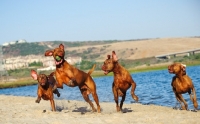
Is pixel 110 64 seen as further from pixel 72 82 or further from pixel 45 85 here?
pixel 45 85

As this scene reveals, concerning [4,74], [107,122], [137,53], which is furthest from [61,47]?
[137,53]

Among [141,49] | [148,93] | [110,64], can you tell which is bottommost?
[141,49]

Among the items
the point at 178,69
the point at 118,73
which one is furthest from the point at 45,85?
the point at 178,69

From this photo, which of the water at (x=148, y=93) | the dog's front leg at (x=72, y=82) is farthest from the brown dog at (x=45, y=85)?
the water at (x=148, y=93)

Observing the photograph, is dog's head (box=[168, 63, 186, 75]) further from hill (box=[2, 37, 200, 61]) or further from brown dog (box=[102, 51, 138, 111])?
hill (box=[2, 37, 200, 61])

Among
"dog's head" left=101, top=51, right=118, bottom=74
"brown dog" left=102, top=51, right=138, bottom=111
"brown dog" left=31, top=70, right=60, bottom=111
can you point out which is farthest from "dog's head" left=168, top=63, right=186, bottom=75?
"brown dog" left=31, top=70, right=60, bottom=111

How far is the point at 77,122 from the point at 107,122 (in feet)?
2.46

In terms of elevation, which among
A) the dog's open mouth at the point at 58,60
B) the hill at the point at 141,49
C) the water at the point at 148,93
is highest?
the dog's open mouth at the point at 58,60

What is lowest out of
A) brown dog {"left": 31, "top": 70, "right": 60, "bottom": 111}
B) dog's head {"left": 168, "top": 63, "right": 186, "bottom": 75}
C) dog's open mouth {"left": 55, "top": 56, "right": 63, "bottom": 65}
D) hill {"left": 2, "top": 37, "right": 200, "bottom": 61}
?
hill {"left": 2, "top": 37, "right": 200, "bottom": 61}

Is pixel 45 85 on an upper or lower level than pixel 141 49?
upper

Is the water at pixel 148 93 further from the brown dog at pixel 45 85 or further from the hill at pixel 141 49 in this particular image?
the hill at pixel 141 49

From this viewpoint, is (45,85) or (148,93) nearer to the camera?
(45,85)

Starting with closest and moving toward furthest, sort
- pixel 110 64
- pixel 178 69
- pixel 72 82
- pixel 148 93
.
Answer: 1. pixel 72 82
2. pixel 110 64
3. pixel 178 69
4. pixel 148 93

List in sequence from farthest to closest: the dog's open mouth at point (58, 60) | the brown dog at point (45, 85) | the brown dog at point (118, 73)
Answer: the brown dog at point (45, 85) → the brown dog at point (118, 73) → the dog's open mouth at point (58, 60)
